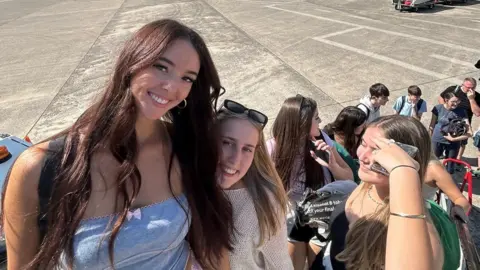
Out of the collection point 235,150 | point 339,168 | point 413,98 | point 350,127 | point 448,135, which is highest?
point 235,150

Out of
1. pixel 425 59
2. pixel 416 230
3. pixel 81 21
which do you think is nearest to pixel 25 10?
pixel 81 21

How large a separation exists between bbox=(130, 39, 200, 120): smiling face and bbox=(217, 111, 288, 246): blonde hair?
0.42 meters

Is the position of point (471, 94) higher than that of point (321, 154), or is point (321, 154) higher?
point (321, 154)

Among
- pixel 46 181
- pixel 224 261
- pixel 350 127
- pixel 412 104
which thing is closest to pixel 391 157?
pixel 224 261

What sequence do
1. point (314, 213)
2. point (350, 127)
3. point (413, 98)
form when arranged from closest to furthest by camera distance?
point (314, 213) → point (350, 127) → point (413, 98)

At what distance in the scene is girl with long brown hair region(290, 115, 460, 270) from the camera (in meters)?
1.31

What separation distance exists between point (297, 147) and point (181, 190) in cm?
142

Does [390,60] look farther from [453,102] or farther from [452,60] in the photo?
[453,102]

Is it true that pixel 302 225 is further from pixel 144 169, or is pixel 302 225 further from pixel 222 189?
pixel 144 169

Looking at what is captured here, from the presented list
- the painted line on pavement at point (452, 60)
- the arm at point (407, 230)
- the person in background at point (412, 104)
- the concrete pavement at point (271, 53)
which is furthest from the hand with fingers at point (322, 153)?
the painted line on pavement at point (452, 60)

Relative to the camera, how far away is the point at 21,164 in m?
1.32

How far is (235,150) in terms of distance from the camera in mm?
1845

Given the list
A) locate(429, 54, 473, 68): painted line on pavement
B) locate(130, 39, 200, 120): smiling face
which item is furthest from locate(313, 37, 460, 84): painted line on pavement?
locate(130, 39, 200, 120): smiling face

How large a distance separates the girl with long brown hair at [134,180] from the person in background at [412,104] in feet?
13.5
